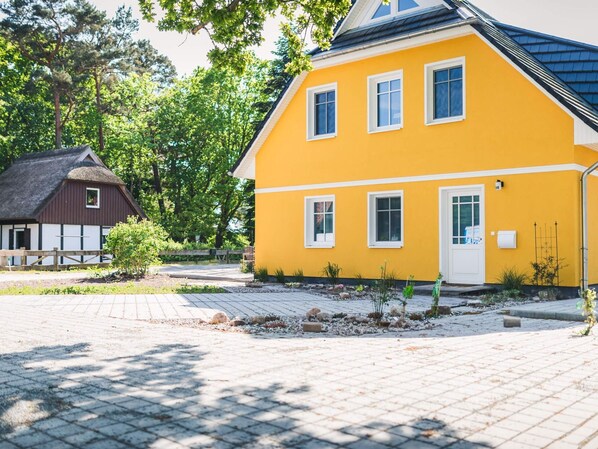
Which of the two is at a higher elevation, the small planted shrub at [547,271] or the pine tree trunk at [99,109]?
the pine tree trunk at [99,109]

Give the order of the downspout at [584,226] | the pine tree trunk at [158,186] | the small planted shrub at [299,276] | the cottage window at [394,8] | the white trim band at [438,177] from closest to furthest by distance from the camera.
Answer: the downspout at [584,226] < the white trim band at [438,177] < the cottage window at [394,8] < the small planted shrub at [299,276] < the pine tree trunk at [158,186]

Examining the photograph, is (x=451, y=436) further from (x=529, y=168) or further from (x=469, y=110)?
(x=469, y=110)

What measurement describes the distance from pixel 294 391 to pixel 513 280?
9.96 m

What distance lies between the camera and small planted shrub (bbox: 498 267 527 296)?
13445 millimetres

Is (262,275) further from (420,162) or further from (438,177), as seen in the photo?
(438,177)

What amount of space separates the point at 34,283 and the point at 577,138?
14.0 m

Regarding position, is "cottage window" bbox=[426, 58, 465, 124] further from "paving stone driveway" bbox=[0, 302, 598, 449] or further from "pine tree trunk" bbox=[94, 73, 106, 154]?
"pine tree trunk" bbox=[94, 73, 106, 154]

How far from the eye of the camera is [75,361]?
5.88 meters

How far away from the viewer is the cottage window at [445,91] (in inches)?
590

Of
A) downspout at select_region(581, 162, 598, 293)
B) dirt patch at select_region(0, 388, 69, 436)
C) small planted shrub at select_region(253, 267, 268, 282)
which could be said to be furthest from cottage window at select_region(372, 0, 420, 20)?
dirt patch at select_region(0, 388, 69, 436)

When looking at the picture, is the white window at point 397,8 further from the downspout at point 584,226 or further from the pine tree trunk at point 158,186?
the pine tree trunk at point 158,186

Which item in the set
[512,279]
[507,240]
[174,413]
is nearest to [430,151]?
[507,240]

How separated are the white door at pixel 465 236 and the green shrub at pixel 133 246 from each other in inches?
332

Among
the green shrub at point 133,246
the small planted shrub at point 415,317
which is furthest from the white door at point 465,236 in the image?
the green shrub at point 133,246
